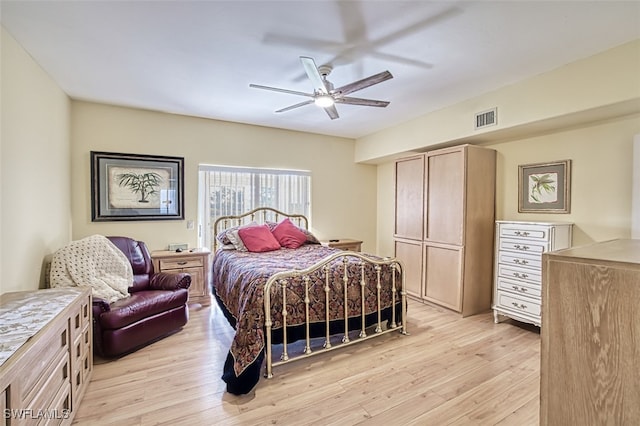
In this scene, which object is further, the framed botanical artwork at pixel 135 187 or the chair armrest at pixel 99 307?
the framed botanical artwork at pixel 135 187

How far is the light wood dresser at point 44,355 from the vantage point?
3.92 feet

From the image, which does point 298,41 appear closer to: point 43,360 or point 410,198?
point 43,360

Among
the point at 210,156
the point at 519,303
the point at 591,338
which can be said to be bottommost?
the point at 519,303

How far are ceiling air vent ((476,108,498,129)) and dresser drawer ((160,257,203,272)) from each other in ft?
12.6

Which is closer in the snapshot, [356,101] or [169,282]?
[356,101]

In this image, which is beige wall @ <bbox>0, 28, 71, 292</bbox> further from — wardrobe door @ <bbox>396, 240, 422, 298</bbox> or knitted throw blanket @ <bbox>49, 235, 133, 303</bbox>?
wardrobe door @ <bbox>396, 240, 422, 298</bbox>

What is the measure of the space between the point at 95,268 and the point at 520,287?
→ 4.40 metres

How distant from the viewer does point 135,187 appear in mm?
4012

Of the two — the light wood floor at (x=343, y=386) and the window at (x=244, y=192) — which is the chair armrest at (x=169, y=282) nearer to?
the light wood floor at (x=343, y=386)

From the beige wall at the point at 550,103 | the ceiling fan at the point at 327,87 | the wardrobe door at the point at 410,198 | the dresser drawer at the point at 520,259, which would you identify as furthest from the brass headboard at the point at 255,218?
the dresser drawer at the point at 520,259

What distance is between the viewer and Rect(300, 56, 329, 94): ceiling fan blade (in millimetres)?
2186

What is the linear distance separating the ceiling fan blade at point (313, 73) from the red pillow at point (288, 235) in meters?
2.26

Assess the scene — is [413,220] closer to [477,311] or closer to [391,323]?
[477,311]

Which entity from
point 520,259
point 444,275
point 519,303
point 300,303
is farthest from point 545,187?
point 300,303
